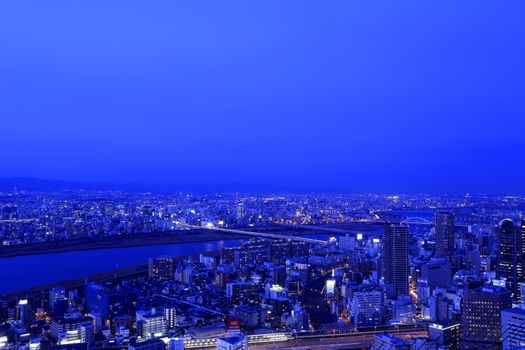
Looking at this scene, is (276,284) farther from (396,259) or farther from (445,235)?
(445,235)

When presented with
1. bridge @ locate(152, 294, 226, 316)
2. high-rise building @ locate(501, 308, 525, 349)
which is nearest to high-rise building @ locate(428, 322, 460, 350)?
high-rise building @ locate(501, 308, 525, 349)


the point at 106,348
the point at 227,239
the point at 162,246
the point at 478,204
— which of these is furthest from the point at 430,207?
the point at 106,348

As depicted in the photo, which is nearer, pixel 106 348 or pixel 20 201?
pixel 106 348

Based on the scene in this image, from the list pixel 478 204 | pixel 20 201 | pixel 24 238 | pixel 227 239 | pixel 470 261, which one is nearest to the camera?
pixel 470 261

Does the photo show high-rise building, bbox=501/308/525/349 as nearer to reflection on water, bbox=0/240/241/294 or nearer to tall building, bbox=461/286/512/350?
tall building, bbox=461/286/512/350

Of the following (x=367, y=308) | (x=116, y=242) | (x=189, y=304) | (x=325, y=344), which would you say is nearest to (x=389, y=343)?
(x=325, y=344)

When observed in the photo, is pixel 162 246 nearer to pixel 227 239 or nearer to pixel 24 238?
pixel 227 239
